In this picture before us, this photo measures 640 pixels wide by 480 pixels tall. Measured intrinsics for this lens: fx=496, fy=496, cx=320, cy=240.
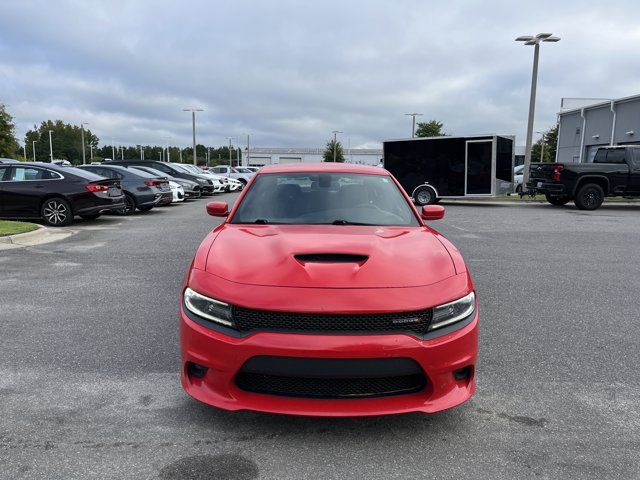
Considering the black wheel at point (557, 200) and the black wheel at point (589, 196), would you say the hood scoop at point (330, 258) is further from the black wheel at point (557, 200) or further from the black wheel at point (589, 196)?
the black wheel at point (557, 200)

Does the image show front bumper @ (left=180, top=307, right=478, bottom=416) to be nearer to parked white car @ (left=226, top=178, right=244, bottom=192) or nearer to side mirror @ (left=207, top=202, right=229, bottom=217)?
side mirror @ (left=207, top=202, right=229, bottom=217)

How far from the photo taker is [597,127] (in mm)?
34625

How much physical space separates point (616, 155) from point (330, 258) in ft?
59.0

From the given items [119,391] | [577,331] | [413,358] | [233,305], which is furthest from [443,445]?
[577,331]

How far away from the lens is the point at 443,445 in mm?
2734

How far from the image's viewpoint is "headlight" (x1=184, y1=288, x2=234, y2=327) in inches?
106

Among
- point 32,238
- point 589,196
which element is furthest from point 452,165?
point 32,238

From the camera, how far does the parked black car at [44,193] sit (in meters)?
11.5

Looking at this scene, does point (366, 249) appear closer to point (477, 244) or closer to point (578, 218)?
point (477, 244)

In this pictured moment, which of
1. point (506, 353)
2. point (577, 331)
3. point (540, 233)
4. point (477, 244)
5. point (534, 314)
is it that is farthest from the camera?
point (540, 233)

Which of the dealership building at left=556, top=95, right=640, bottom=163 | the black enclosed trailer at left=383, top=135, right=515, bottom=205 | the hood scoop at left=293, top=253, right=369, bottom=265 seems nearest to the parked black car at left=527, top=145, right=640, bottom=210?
the black enclosed trailer at left=383, top=135, right=515, bottom=205

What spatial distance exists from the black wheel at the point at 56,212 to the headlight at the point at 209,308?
Answer: 10.2 m

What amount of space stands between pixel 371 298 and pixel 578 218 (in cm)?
1429

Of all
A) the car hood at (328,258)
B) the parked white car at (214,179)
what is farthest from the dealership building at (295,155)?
the car hood at (328,258)
